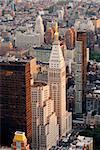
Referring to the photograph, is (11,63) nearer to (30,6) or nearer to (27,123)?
(27,123)

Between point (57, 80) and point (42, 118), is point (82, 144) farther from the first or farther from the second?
point (57, 80)

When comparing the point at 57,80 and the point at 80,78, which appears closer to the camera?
the point at 57,80

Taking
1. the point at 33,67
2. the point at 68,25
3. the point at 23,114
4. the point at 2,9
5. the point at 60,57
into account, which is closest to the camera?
the point at 23,114

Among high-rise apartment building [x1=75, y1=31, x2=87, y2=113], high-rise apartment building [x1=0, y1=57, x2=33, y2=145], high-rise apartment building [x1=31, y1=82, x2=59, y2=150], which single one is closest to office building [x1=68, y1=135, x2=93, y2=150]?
high-rise apartment building [x1=31, y1=82, x2=59, y2=150]

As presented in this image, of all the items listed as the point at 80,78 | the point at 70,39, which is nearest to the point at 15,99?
the point at 80,78


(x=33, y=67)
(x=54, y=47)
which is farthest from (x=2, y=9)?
(x=54, y=47)

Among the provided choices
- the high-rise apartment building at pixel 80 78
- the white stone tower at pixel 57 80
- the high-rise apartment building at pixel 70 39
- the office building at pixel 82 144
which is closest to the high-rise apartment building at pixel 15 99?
the white stone tower at pixel 57 80

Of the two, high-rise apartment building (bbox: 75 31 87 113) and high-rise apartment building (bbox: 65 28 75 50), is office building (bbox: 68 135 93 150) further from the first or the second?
high-rise apartment building (bbox: 65 28 75 50)
